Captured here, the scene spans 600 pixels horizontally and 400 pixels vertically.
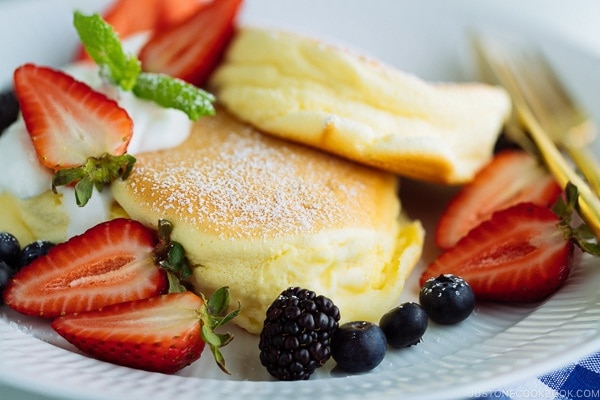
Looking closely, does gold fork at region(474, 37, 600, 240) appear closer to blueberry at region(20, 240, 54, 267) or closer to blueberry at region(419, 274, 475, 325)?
blueberry at region(419, 274, 475, 325)

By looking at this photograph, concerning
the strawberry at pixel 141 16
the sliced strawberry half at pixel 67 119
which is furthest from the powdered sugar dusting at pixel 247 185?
the strawberry at pixel 141 16

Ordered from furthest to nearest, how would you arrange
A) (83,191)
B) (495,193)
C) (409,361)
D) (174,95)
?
(495,193)
(174,95)
(83,191)
(409,361)

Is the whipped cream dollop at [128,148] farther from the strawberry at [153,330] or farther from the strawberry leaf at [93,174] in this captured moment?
the strawberry at [153,330]

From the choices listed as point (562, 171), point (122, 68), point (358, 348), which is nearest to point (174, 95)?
point (122, 68)

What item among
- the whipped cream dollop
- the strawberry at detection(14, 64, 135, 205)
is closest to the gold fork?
the whipped cream dollop

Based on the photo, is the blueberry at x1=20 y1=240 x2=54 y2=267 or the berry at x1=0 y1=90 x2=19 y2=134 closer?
the blueberry at x1=20 y1=240 x2=54 y2=267

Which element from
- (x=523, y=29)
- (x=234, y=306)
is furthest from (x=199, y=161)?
(x=523, y=29)

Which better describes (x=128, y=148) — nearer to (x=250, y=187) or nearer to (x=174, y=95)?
(x=174, y=95)
